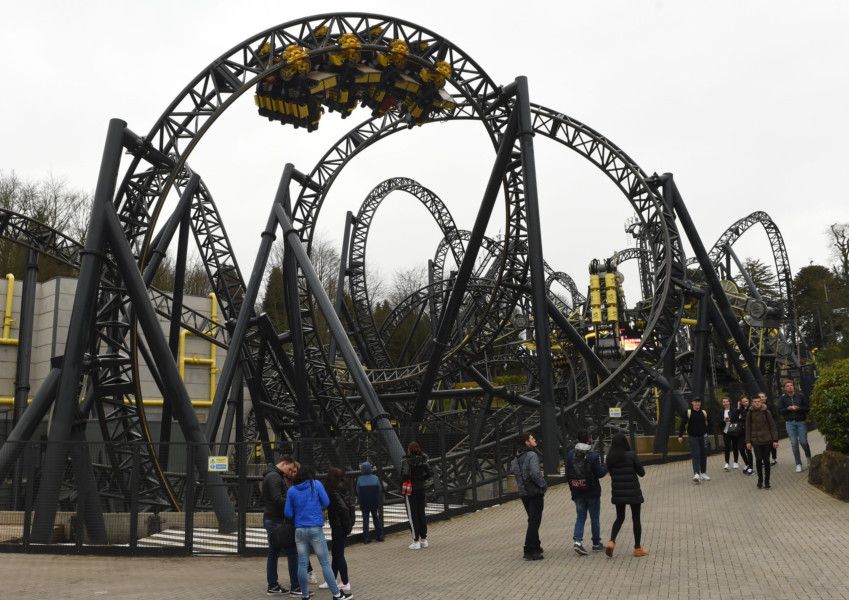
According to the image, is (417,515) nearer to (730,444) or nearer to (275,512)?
(275,512)

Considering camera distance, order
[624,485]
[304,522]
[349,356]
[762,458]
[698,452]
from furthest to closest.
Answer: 1. [349,356]
2. [698,452]
3. [762,458]
4. [624,485]
5. [304,522]

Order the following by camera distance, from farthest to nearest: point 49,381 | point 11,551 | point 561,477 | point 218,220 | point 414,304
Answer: point 414,304 → point 218,220 → point 561,477 → point 49,381 → point 11,551

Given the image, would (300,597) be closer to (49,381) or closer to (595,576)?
(595,576)

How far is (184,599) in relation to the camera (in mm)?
7410

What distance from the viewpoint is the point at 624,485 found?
8164 mm

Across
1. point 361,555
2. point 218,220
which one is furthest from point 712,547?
point 218,220

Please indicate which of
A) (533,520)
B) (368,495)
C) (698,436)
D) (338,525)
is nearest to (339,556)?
(338,525)

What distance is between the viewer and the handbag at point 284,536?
23.7 ft

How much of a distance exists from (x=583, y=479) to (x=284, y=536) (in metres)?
3.14

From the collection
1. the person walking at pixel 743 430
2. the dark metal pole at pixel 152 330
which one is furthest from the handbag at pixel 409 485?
the person walking at pixel 743 430

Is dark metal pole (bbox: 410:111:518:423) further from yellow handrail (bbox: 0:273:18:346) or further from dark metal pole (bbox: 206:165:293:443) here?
yellow handrail (bbox: 0:273:18:346)

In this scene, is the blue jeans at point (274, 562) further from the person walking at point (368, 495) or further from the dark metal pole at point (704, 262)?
the dark metal pole at point (704, 262)

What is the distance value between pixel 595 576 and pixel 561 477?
7.16 meters

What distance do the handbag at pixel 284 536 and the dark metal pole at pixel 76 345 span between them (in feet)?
16.0
